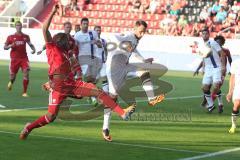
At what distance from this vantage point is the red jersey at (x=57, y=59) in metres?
12.7

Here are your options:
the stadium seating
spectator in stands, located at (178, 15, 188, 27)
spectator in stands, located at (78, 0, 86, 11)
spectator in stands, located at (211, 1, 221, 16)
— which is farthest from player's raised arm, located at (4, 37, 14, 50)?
spectator in stands, located at (78, 0, 86, 11)

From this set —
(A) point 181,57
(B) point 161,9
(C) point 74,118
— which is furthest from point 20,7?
(C) point 74,118

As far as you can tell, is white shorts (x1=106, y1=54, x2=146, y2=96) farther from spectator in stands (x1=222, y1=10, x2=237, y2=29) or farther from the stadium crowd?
spectator in stands (x1=222, y1=10, x2=237, y2=29)

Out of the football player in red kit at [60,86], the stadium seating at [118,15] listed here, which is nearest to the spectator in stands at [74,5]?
the stadium seating at [118,15]

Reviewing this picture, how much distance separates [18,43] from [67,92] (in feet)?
33.2

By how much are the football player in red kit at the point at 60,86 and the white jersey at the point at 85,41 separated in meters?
8.10

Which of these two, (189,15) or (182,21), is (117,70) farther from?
(189,15)

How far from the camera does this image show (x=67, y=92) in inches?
Answer: 504

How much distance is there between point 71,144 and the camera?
1267cm

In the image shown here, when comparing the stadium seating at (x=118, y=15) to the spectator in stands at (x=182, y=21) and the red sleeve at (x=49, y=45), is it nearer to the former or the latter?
the spectator in stands at (x=182, y=21)

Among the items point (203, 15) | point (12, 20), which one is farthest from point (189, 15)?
point (12, 20)

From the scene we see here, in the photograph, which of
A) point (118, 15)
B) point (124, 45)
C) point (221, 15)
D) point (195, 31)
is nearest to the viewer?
point (124, 45)

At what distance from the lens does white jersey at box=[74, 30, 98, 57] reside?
21000mm

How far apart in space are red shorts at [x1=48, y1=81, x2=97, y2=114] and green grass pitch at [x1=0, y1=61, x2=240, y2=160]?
2.26ft
